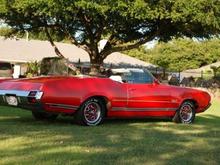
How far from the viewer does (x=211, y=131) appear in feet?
38.4

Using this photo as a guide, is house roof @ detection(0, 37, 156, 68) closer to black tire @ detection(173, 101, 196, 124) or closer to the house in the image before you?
the house

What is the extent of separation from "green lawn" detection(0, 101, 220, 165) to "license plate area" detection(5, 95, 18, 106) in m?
0.42

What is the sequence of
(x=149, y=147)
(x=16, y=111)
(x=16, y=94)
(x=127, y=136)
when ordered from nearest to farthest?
(x=149, y=147), (x=127, y=136), (x=16, y=94), (x=16, y=111)

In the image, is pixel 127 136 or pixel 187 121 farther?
pixel 187 121

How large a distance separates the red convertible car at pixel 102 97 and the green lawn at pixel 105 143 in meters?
0.35

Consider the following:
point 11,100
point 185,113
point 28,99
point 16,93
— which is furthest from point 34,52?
point 28,99

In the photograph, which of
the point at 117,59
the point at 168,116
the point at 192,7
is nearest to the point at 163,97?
the point at 168,116

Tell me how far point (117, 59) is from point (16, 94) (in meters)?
46.4

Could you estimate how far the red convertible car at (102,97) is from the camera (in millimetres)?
11047

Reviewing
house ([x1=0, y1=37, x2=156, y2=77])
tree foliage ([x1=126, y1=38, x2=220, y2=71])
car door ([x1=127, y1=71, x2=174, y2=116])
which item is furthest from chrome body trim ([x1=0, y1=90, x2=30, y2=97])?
tree foliage ([x1=126, y1=38, x2=220, y2=71])

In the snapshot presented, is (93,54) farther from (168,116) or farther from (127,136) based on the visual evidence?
(127,136)

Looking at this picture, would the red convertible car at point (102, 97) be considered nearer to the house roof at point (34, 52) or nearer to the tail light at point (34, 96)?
the tail light at point (34, 96)

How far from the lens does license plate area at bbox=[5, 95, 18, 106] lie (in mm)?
11219

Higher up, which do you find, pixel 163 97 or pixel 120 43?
pixel 120 43
